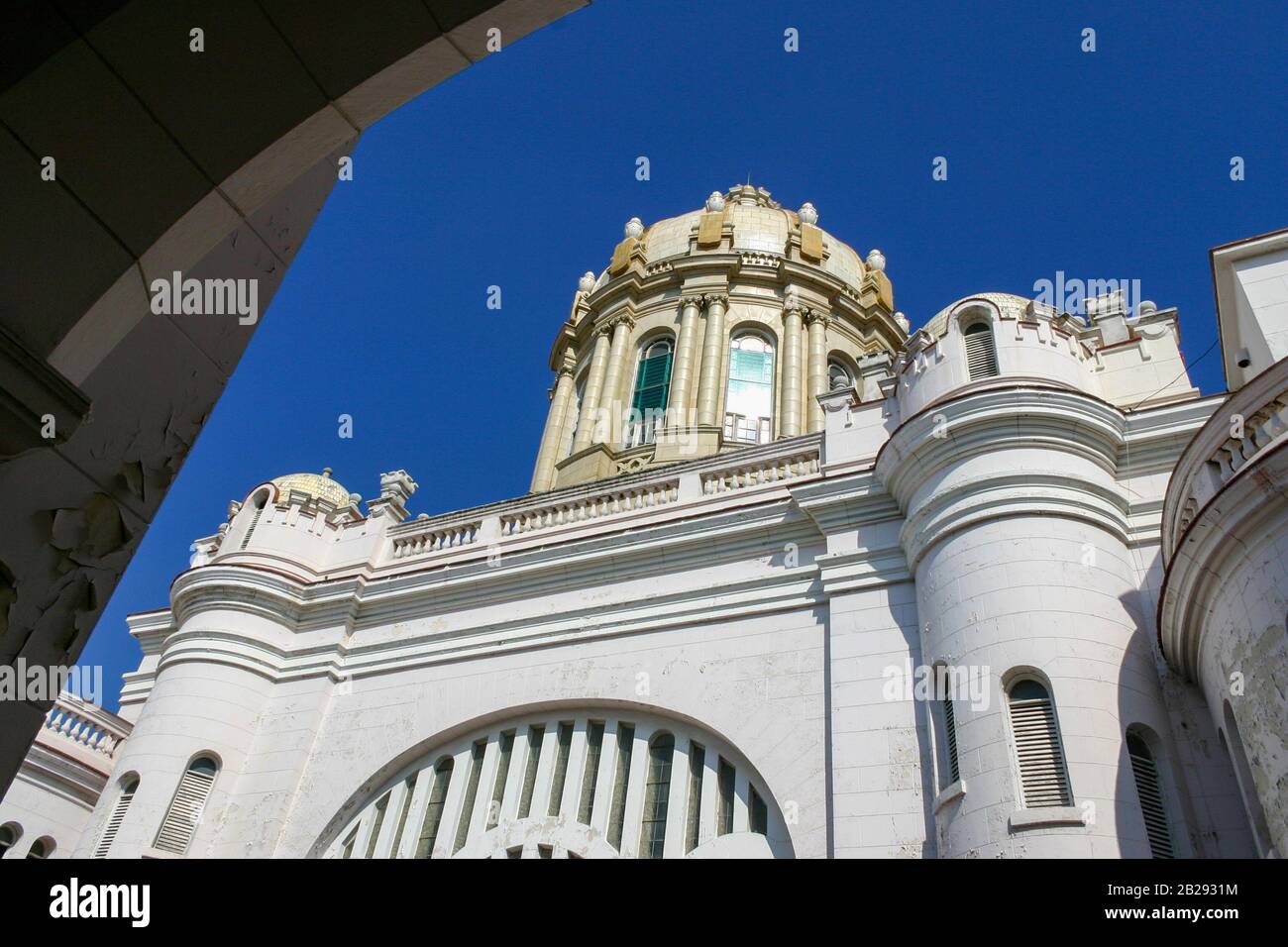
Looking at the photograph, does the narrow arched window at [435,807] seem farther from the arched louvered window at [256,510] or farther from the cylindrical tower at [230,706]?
the arched louvered window at [256,510]

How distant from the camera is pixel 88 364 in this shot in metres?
3.29

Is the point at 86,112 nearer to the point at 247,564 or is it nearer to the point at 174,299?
the point at 174,299

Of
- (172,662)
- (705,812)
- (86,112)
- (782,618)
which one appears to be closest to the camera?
(86,112)

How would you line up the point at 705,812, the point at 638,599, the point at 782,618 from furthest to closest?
the point at 638,599 < the point at 782,618 < the point at 705,812

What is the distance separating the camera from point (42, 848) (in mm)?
18969

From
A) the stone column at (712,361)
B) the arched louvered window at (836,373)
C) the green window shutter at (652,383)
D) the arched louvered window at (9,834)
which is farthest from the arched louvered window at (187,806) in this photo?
the arched louvered window at (836,373)

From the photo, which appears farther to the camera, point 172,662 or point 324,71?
point 172,662

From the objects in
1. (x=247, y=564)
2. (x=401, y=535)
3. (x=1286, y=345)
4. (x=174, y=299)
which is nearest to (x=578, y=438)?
(x=401, y=535)

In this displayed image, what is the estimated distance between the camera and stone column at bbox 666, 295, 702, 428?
28.9 m

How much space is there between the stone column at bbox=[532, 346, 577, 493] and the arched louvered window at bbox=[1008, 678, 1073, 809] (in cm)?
1974

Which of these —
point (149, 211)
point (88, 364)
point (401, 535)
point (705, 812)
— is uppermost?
point (401, 535)

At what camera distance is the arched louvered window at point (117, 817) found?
15898 mm

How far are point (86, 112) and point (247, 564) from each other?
55.9 feet

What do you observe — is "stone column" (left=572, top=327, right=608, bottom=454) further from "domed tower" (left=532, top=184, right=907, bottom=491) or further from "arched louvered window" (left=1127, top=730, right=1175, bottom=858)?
"arched louvered window" (left=1127, top=730, right=1175, bottom=858)
